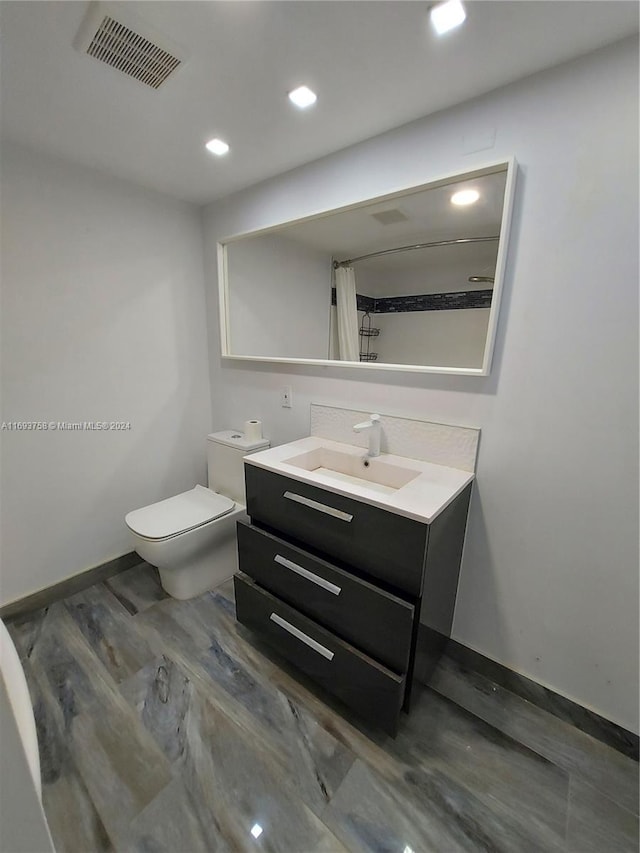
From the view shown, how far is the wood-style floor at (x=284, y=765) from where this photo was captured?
98cm

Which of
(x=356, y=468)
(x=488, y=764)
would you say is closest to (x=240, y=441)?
(x=356, y=468)

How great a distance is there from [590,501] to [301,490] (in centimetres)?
96

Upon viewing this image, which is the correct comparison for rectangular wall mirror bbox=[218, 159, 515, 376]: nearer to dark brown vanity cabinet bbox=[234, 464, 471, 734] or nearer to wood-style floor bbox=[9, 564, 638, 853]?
dark brown vanity cabinet bbox=[234, 464, 471, 734]

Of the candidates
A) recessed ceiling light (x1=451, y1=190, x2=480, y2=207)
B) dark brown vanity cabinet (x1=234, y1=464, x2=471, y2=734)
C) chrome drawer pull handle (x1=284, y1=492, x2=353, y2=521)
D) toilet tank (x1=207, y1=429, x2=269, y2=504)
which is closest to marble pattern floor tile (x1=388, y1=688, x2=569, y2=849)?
dark brown vanity cabinet (x1=234, y1=464, x2=471, y2=734)

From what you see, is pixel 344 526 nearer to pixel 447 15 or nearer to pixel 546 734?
pixel 546 734

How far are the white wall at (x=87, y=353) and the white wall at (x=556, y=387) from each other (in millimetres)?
1131

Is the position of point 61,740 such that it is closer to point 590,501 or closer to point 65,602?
point 65,602

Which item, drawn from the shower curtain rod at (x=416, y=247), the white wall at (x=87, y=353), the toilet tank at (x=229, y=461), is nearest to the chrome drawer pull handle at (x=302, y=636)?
the toilet tank at (x=229, y=461)

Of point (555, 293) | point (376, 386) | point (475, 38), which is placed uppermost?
point (475, 38)

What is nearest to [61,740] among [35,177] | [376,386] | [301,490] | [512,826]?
[301,490]

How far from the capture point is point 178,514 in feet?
5.81

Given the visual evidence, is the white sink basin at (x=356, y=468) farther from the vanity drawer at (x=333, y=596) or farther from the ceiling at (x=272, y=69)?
the ceiling at (x=272, y=69)

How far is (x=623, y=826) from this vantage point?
1.01m

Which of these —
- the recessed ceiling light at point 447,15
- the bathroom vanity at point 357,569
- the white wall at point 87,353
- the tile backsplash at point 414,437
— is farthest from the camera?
the white wall at point 87,353
